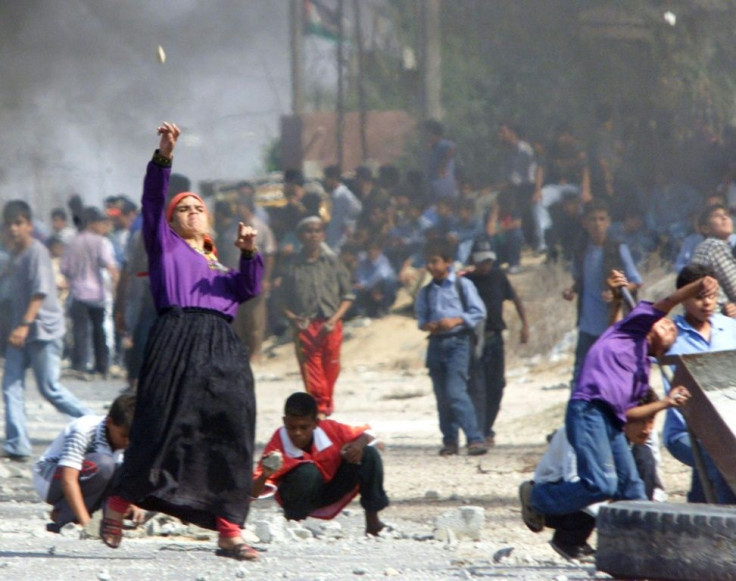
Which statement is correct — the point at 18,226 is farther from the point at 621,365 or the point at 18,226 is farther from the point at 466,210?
the point at 466,210

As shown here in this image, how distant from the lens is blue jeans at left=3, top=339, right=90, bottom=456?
919cm

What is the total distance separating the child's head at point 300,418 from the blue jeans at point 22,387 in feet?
9.56

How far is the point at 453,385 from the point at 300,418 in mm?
3471

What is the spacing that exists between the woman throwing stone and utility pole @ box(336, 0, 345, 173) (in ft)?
47.5

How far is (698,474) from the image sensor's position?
6.17m

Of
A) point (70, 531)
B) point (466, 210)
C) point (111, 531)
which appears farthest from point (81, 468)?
point (466, 210)

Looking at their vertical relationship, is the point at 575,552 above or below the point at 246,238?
below

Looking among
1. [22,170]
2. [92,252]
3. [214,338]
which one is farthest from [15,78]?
[214,338]

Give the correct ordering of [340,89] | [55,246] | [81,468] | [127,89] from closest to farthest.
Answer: [81,468] → [55,246] → [127,89] → [340,89]

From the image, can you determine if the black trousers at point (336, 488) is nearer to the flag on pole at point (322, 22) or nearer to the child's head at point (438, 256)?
the child's head at point (438, 256)

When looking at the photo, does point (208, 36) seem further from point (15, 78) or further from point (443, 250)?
point (443, 250)

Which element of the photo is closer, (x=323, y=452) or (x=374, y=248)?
(x=323, y=452)

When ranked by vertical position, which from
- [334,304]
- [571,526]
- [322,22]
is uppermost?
[322,22]

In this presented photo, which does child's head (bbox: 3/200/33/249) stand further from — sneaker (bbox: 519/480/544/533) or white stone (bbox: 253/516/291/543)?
sneaker (bbox: 519/480/544/533)
